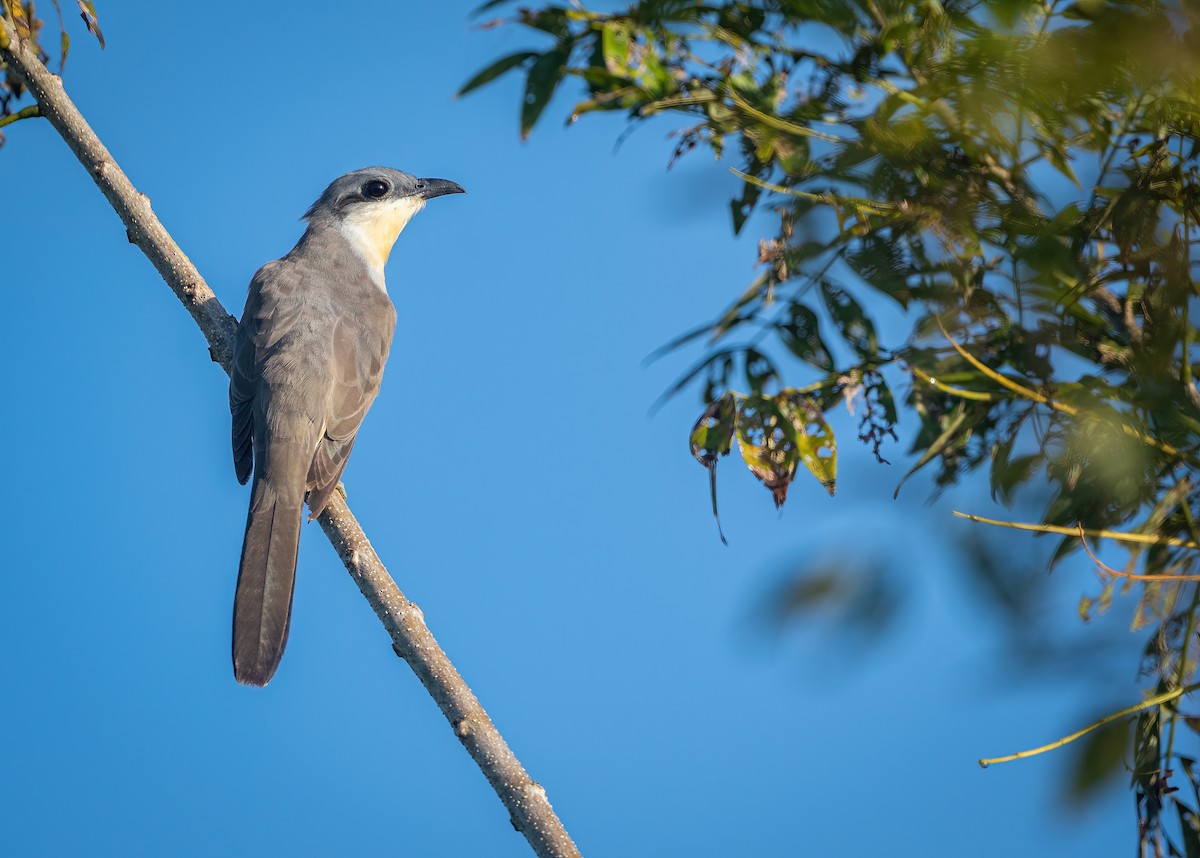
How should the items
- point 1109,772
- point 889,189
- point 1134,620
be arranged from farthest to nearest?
point 1134,620
point 1109,772
point 889,189

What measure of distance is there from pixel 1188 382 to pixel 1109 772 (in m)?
0.65

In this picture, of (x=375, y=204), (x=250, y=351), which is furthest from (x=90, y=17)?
(x=375, y=204)

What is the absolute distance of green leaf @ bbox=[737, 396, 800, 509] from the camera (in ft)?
6.44

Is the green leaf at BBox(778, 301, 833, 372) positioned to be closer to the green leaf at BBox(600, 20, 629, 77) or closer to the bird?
the green leaf at BBox(600, 20, 629, 77)

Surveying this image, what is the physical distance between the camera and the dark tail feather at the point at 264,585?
3135mm

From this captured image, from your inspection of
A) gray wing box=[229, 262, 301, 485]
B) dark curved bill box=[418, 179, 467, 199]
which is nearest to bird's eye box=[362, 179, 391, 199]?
dark curved bill box=[418, 179, 467, 199]

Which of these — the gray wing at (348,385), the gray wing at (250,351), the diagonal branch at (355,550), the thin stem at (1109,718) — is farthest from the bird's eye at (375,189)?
the thin stem at (1109,718)

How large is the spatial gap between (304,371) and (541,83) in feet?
7.98

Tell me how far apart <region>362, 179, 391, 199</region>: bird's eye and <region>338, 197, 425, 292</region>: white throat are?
4 centimetres

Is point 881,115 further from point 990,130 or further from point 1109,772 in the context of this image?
point 1109,772

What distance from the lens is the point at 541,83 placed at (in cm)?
175

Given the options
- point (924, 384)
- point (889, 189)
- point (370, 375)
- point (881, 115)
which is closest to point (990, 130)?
point (889, 189)

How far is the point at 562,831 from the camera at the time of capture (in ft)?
7.15

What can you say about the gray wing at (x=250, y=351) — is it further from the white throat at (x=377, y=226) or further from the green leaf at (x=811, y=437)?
the green leaf at (x=811, y=437)
